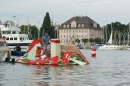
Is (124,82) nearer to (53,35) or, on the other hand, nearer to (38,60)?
(38,60)

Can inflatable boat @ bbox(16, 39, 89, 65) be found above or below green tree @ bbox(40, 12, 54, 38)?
below

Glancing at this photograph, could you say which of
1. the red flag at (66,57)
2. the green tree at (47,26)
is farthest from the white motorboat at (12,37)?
the green tree at (47,26)

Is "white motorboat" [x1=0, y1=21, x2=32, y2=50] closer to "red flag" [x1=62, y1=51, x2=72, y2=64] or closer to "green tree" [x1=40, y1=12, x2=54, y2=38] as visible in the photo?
"red flag" [x1=62, y1=51, x2=72, y2=64]

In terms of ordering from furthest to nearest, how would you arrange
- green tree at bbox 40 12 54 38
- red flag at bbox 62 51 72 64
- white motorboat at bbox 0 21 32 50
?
green tree at bbox 40 12 54 38, white motorboat at bbox 0 21 32 50, red flag at bbox 62 51 72 64

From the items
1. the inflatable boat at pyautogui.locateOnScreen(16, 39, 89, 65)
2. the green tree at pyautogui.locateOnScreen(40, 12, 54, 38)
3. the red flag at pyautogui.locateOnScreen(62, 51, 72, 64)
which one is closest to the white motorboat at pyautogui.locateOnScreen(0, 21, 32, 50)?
the inflatable boat at pyautogui.locateOnScreen(16, 39, 89, 65)

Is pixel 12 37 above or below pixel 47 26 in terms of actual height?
below

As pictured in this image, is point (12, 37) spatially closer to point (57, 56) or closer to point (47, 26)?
point (57, 56)

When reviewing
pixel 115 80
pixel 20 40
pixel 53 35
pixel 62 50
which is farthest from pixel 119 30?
pixel 115 80

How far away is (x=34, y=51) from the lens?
32500 millimetres

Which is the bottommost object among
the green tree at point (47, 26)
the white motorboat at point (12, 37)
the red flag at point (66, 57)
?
the red flag at point (66, 57)

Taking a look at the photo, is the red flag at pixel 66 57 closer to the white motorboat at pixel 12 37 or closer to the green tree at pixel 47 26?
the white motorboat at pixel 12 37

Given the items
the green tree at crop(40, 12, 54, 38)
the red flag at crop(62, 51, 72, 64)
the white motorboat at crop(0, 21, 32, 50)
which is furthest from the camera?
the green tree at crop(40, 12, 54, 38)

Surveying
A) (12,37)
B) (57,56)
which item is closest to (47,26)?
(12,37)

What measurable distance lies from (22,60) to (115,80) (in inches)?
553
